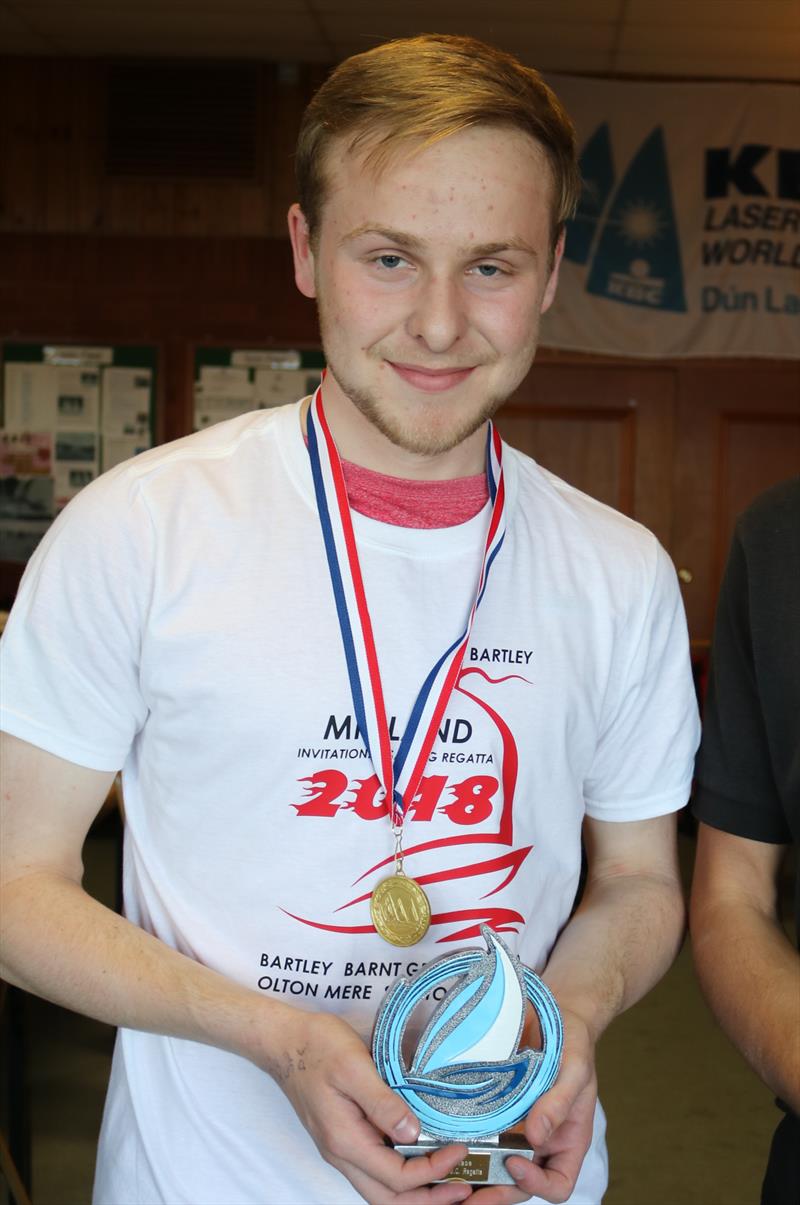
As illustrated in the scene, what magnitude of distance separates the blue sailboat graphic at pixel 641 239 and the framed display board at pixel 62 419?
2.08 metres

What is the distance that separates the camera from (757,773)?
4.50ft

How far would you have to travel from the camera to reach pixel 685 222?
5645 millimetres

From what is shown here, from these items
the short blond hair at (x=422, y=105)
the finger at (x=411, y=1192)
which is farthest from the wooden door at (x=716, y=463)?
the finger at (x=411, y=1192)

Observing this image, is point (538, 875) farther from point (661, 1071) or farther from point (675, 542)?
point (675, 542)

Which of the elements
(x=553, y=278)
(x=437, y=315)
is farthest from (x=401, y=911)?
(x=553, y=278)

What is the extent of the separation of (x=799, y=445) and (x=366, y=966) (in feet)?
17.1

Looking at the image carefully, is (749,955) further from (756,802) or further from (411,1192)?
(411,1192)

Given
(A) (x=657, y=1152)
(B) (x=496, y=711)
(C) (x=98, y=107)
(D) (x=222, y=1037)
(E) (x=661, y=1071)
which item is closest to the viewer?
(D) (x=222, y=1037)

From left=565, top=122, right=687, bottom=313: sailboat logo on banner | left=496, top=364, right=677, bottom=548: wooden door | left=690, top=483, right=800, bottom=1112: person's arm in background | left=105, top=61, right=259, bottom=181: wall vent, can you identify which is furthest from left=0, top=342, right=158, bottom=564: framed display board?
left=690, top=483, right=800, bottom=1112: person's arm in background

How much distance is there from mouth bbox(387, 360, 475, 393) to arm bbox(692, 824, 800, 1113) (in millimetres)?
579

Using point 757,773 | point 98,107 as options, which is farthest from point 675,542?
point 757,773

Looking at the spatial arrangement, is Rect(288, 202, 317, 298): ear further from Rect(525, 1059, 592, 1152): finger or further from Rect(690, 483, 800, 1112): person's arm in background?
Rect(525, 1059, 592, 1152): finger

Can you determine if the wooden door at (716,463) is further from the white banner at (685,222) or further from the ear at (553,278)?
the ear at (553,278)

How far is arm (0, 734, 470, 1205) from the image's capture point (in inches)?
43.1
